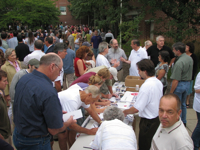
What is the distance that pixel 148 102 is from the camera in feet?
8.67

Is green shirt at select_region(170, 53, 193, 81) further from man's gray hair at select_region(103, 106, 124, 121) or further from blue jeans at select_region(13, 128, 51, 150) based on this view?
blue jeans at select_region(13, 128, 51, 150)

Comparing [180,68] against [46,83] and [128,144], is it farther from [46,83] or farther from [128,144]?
[46,83]

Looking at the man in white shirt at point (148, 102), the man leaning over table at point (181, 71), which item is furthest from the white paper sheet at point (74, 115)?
the man leaning over table at point (181, 71)

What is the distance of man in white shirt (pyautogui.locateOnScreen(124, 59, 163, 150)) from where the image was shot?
259 centimetres

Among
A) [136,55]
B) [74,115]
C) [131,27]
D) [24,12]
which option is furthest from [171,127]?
[24,12]

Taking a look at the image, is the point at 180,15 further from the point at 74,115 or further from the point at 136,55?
the point at 74,115

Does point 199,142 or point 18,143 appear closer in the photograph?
point 18,143

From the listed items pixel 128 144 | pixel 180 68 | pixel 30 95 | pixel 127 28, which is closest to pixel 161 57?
pixel 180 68

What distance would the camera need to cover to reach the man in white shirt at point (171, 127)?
5.20 feet

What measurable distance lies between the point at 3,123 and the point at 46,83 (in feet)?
3.63

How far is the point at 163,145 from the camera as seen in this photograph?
169 cm

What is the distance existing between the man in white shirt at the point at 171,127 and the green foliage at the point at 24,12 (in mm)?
17728

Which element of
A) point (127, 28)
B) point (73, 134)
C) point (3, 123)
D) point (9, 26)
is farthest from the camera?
point (9, 26)

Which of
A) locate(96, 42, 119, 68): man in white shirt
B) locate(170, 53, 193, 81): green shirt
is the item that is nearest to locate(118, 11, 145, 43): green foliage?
locate(96, 42, 119, 68): man in white shirt
